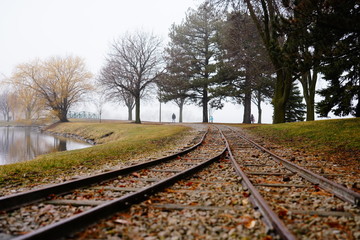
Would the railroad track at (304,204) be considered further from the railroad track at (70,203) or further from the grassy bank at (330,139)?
the grassy bank at (330,139)

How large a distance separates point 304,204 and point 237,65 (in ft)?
70.8

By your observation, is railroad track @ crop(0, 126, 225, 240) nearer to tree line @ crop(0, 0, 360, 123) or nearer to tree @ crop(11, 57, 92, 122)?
tree line @ crop(0, 0, 360, 123)

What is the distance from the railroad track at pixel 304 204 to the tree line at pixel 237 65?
5.04m

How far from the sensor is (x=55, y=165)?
20.5 ft

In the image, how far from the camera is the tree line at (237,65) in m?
8.38

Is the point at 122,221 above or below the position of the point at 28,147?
above

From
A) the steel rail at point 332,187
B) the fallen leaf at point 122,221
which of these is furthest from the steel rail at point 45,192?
the steel rail at point 332,187

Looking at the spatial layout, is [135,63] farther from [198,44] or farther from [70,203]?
[70,203]

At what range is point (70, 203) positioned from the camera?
10.2 ft

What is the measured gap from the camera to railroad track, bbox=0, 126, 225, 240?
2332mm

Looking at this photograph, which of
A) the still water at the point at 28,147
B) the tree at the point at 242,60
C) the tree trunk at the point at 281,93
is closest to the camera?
the still water at the point at 28,147

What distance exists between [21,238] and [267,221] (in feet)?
7.58

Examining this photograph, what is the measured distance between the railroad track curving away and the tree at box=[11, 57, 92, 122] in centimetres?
4140

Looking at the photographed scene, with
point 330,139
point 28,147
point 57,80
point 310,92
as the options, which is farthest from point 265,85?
point 57,80
